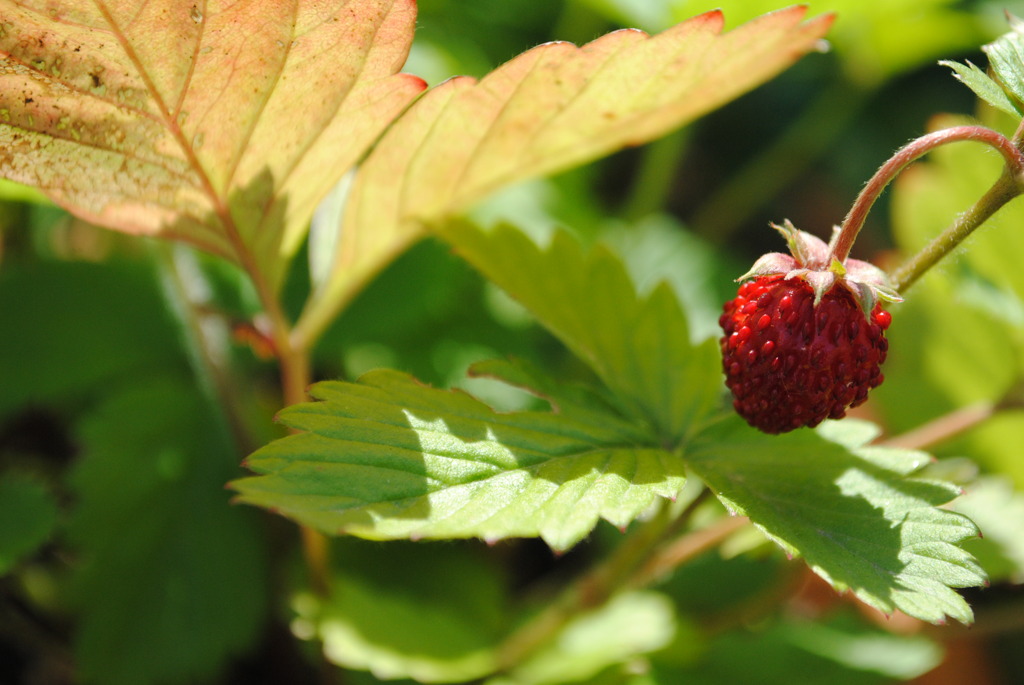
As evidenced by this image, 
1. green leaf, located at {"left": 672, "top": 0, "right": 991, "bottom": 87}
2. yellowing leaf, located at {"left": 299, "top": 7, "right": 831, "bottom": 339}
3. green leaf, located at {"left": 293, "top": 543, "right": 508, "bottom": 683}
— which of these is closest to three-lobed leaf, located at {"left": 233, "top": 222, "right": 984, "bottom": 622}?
yellowing leaf, located at {"left": 299, "top": 7, "right": 831, "bottom": 339}

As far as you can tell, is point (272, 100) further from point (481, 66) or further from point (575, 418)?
point (481, 66)

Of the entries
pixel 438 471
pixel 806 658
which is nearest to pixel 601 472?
pixel 438 471

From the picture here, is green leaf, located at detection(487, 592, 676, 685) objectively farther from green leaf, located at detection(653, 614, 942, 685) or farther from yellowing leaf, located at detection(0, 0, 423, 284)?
yellowing leaf, located at detection(0, 0, 423, 284)

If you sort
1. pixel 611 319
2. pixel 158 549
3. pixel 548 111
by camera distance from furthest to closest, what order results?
pixel 158 549 < pixel 611 319 < pixel 548 111

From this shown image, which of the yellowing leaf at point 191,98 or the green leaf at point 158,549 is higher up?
the yellowing leaf at point 191,98

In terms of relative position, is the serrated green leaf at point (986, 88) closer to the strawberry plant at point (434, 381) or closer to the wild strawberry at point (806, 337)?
the strawberry plant at point (434, 381)

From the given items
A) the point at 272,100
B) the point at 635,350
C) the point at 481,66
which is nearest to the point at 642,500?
the point at 635,350

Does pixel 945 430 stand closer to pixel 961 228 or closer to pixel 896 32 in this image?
pixel 961 228

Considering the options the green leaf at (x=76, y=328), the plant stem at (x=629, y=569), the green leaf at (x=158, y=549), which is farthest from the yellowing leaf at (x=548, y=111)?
the green leaf at (x=76, y=328)
